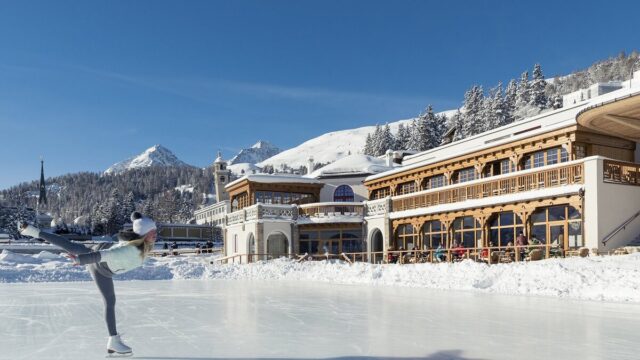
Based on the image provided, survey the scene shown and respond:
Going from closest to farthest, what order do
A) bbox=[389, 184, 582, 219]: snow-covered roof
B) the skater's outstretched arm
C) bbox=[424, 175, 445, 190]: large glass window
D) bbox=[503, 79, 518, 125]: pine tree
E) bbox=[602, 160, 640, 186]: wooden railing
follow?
the skater's outstretched arm → bbox=[602, 160, 640, 186]: wooden railing → bbox=[389, 184, 582, 219]: snow-covered roof → bbox=[424, 175, 445, 190]: large glass window → bbox=[503, 79, 518, 125]: pine tree

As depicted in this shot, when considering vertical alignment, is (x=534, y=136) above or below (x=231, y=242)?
above

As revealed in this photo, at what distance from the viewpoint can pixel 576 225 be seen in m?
19.5

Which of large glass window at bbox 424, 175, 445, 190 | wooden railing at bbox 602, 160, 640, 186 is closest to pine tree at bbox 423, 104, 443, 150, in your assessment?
large glass window at bbox 424, 175, 445, 190

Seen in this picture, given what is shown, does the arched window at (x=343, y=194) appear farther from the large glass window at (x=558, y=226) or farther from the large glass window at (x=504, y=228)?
the large glass window at (x=558, y=226)

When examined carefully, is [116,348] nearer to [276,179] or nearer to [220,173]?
[276,179]

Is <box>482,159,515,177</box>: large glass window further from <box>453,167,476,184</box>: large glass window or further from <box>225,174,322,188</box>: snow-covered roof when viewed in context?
<box>225,174,322,188</box>: snow-covered roof

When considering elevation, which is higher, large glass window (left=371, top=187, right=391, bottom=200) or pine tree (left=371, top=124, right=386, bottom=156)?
pine tree (left=371, top=124, right=386, bottom=156)

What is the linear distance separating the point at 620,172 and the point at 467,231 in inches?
325

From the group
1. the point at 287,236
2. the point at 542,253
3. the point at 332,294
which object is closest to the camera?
the point at 332,294

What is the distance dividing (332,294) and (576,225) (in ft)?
34.2

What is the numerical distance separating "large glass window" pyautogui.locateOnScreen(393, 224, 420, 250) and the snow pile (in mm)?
7617

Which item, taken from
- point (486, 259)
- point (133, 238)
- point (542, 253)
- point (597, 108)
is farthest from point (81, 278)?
point (597, 108)

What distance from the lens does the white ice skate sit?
5.91m

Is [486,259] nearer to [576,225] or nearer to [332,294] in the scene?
[576,225]
